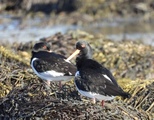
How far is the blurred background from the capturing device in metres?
19.5

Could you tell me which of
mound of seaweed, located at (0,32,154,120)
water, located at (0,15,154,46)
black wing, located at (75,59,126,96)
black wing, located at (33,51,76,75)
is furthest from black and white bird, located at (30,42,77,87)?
water, located at (0,15,154,46)

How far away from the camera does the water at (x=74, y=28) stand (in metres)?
17.4

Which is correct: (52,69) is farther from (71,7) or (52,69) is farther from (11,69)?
(71,7)

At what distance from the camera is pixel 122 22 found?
68.8ft

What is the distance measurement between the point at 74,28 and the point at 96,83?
40.0ft

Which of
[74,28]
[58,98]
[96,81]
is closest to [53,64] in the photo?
[58,98]

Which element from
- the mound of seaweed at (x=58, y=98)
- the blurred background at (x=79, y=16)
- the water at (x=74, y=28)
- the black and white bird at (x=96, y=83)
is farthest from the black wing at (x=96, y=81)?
the blurred background at (x=79, y=16)

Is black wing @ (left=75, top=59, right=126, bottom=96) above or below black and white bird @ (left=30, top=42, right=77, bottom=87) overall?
above

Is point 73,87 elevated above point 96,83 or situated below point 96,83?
below

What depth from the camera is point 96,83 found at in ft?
23.5

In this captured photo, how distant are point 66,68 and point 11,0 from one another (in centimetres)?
1555

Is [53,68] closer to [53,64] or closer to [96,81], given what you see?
[53,64]

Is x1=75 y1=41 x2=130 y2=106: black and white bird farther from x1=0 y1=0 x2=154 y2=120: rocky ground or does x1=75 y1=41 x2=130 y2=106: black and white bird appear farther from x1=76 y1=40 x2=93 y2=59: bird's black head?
x1=76 y1=40 x2=93 y2=59: bird's black head

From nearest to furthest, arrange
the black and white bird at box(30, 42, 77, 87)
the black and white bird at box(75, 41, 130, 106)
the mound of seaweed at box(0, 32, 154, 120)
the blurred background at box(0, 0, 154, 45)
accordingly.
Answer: the mound of seaweed at box(0, 32, 154, 120) < the black and white bird at box(75, 41, 130, 106) < the black and white bird at box(30, 42, 77, 87) < the blurred background at box(0, 0, 154, 45)
